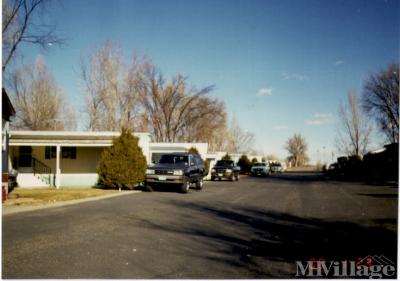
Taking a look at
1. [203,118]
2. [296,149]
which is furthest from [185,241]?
[296,149]

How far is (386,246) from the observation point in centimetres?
614

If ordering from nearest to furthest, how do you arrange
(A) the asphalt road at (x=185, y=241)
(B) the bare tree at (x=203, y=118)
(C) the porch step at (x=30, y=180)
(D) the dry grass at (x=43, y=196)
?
(A) the asphalt road at (x=185, y=241) → (D) the dry grass at (x=43, y=196) → (C) the porch step at (x=30, y=180) → (B) the bare tree at (x=203, y=118)

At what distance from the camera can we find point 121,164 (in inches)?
Result: 733

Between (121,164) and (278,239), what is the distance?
1317 centimetres

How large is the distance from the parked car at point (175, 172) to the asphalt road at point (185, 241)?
234 inches

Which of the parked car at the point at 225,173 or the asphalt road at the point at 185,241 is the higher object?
the parked car at the point at 225,173

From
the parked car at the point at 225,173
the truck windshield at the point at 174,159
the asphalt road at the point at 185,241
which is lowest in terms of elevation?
the asphalt road at the point at 185,241

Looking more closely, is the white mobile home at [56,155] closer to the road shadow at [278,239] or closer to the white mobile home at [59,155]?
the white mobile home at [59,155]

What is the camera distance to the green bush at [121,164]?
734 inches

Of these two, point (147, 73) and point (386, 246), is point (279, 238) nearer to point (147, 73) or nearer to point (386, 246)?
point (386, 246)

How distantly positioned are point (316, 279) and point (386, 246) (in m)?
2.39

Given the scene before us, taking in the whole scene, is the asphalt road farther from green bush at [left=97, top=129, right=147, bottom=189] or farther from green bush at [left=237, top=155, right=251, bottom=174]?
green bush at [left=237, top=155, right=251, bottom=174]

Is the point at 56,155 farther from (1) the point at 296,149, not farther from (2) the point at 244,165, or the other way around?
(1) the point at 296,149

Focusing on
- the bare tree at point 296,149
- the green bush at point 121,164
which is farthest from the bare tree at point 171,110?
the bare tree at point 296,149
